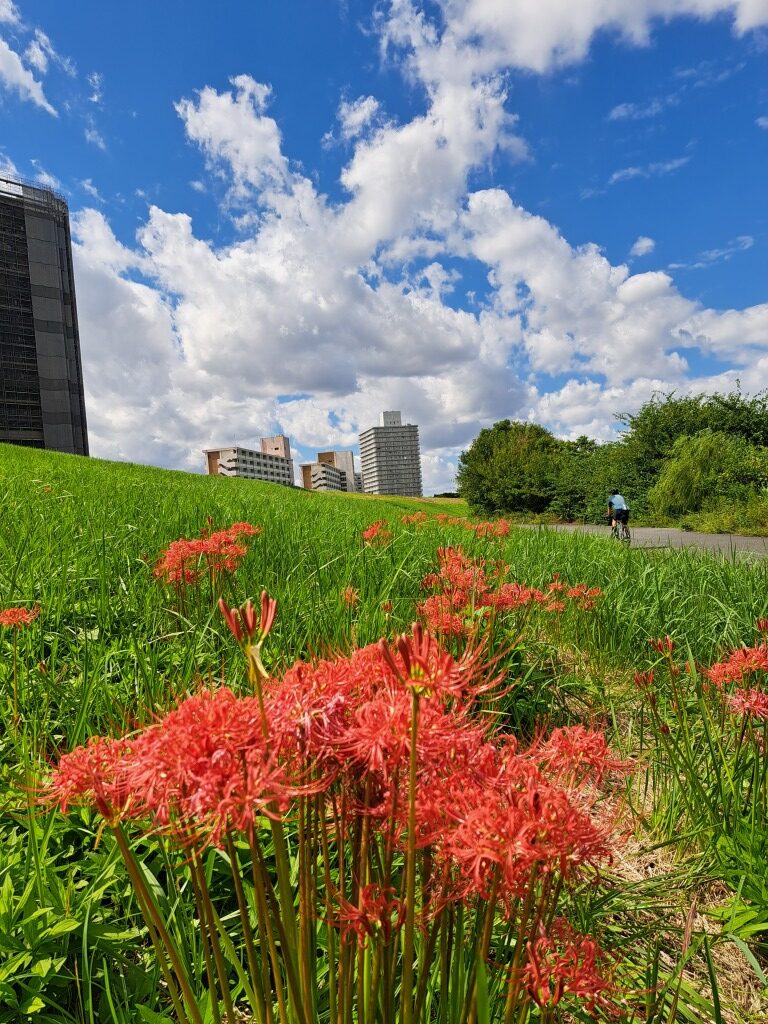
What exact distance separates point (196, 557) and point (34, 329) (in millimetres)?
80566

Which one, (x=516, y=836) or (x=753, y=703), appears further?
(x=753, y=703)

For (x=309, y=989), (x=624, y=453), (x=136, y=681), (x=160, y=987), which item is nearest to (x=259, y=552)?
(x=136, y=681)

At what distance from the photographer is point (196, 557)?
3381 millimetres

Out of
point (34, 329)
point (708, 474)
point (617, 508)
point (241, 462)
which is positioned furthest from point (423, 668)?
point (241, 462)

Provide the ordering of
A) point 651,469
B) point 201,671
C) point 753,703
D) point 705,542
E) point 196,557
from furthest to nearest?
1. point 651,469
2. point 705,542
3. point 196,557
4. point 201,671
5. point 753,703

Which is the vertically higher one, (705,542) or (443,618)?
(443,618)

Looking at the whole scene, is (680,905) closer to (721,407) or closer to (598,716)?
(598,716)

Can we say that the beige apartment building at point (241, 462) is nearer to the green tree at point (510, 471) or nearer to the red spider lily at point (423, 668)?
the green tree at point (510, 471)

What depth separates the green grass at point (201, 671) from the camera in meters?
1.52

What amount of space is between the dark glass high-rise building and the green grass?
7236cm

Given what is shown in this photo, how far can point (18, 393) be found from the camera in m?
66.0

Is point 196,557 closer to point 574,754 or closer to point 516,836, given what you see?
point 574,754

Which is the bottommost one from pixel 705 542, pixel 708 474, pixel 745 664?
pixel 705 542

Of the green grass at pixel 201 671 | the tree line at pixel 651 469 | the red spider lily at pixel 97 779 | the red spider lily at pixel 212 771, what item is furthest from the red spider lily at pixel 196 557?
the tree line at pixel 651 469
